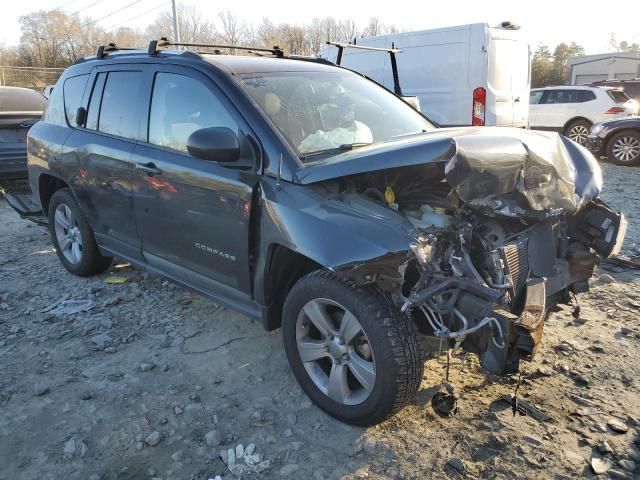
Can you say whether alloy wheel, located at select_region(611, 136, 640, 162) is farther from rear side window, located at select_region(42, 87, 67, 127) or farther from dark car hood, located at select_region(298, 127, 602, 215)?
rear side window, located at select_region(42, 87, 67, 127)

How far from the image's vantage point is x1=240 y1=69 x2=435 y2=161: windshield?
3107 millimetres

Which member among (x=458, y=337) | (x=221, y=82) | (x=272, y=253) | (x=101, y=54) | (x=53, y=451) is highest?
(x=101, y=54)

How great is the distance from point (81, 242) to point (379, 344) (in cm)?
329

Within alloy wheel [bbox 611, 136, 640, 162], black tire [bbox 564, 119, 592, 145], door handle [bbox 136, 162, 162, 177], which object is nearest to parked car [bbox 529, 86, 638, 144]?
black tire [bbox 564, 119, 592, 145]

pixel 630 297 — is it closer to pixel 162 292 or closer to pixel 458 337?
pixel 458 337

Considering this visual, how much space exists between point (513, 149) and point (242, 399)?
2.03 metres

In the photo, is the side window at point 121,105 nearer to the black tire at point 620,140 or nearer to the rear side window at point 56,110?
the rear side window at point 56,110

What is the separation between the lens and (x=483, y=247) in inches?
107

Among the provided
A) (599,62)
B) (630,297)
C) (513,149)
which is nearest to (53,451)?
(513,149)

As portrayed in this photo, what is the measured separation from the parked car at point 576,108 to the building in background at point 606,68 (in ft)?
129

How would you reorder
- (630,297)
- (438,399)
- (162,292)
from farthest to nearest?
(162,292)
(630,297)
(438,399)

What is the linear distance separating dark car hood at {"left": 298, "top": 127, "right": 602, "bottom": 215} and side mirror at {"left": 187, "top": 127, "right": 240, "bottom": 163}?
42cm

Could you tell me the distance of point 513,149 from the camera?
2676 mm

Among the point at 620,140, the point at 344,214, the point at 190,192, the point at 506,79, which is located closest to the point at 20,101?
the point at 190,192
